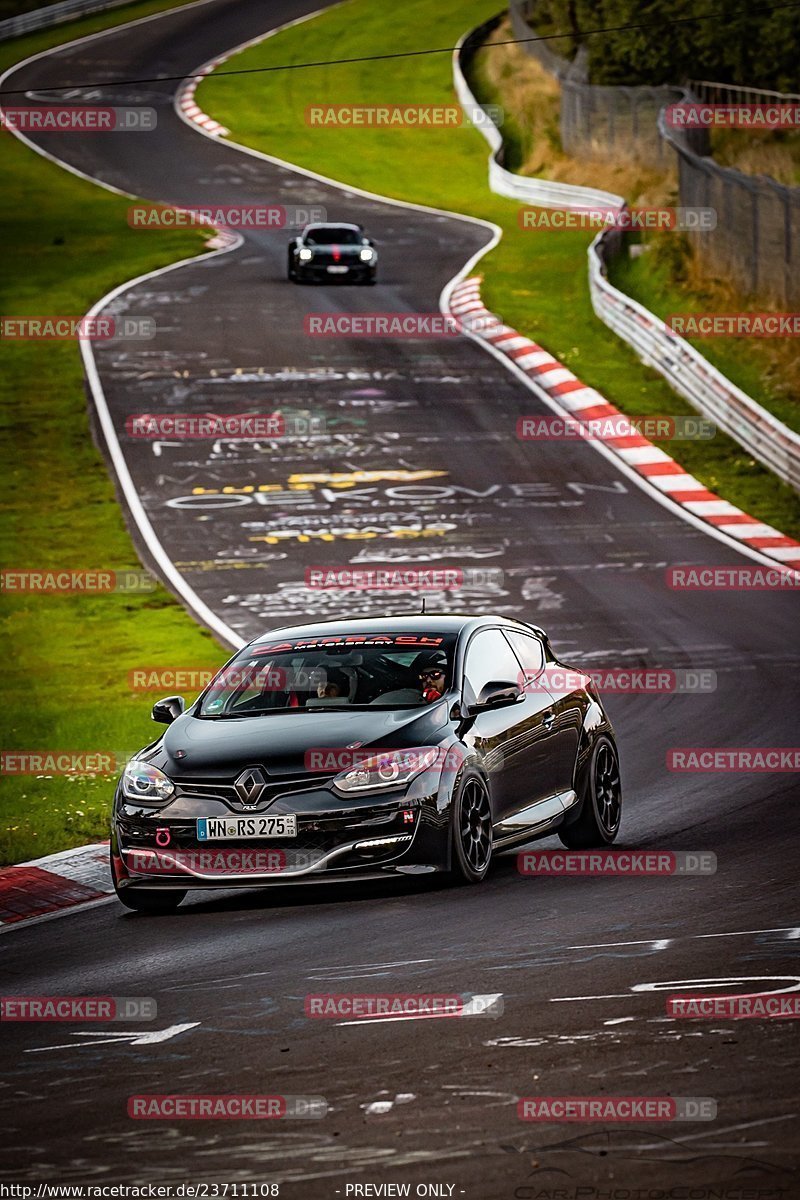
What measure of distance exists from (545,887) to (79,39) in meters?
77.6

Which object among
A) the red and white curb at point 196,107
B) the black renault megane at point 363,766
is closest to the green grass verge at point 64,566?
the black renault megane at point 363,766

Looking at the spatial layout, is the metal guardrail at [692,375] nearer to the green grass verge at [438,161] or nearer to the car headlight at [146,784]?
the green grass verge at [438,161]

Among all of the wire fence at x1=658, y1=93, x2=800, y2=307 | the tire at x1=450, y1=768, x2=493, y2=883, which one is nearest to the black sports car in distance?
the wire fence at x1=658, y1=93, x2=800, y2=307

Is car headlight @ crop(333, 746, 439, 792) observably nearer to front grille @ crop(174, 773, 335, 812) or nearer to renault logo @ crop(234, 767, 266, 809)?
front grille @ crop(174, 773, 335, 812)

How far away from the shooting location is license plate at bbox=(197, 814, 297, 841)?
36.8 feet

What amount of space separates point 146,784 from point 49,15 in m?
81.1

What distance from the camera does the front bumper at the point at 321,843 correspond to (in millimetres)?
11195

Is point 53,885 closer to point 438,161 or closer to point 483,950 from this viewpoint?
point 483,950

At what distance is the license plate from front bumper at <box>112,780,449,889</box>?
0.03 meters

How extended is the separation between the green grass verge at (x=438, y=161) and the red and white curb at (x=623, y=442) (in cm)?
27

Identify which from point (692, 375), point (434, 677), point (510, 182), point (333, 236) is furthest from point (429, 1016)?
point (510, 182)

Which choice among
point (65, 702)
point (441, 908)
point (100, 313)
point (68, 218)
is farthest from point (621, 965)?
point (68, 218)

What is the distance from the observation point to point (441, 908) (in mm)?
11062

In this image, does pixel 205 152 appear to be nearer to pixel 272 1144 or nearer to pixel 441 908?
pixel 441 908
